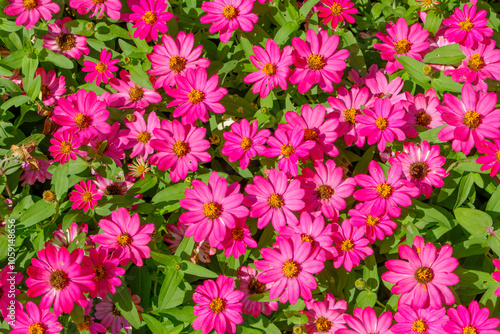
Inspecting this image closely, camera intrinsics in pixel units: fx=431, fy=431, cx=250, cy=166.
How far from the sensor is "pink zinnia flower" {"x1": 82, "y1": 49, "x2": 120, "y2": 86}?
2.79 meters

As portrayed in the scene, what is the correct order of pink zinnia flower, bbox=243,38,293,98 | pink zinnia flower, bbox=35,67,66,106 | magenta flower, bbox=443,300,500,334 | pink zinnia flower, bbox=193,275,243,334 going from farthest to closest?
pink zinnia flower, bbox=35,67,66,106 < pink zinnia flower, bbox=243,38,293,98 < pink zinnia flower, bbox=193,275,243,334 < magenta flower, bbox=443,300,500,334

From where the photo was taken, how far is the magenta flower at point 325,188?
7.98 ft

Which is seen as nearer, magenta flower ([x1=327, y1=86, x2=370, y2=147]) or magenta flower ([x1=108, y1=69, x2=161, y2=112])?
magenta flower ([x1=327, y1=86, x2=370, y2=147])

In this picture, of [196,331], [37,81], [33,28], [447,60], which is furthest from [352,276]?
[33,28]

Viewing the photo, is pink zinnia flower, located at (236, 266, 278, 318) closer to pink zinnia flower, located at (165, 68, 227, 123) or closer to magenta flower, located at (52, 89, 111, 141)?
pink zinnia flower, located at (165, 68, 227, 123)

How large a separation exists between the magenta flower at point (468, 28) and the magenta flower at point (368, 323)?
5.59 feet

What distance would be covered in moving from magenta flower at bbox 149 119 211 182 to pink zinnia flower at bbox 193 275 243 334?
618 mm

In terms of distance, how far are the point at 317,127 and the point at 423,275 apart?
3.23 feet

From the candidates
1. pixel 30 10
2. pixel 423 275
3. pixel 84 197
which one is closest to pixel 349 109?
pixel 423 275

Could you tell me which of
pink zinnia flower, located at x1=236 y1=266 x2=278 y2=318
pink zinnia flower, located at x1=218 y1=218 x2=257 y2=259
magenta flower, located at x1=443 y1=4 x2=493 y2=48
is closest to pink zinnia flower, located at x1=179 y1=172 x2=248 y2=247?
pink zinnia flower, located at x1=218 y1=218 x2=257 y2=259

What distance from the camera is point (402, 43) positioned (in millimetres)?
2818

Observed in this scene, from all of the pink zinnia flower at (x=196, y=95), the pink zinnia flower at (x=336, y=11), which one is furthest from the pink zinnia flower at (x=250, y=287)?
the pink zinnia flower at (x=336, y=11)

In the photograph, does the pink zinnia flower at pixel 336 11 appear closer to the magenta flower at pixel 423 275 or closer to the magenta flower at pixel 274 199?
the magenta flower at pixel 274 199

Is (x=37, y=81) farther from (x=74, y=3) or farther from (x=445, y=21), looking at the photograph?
(x=445, y=21)
